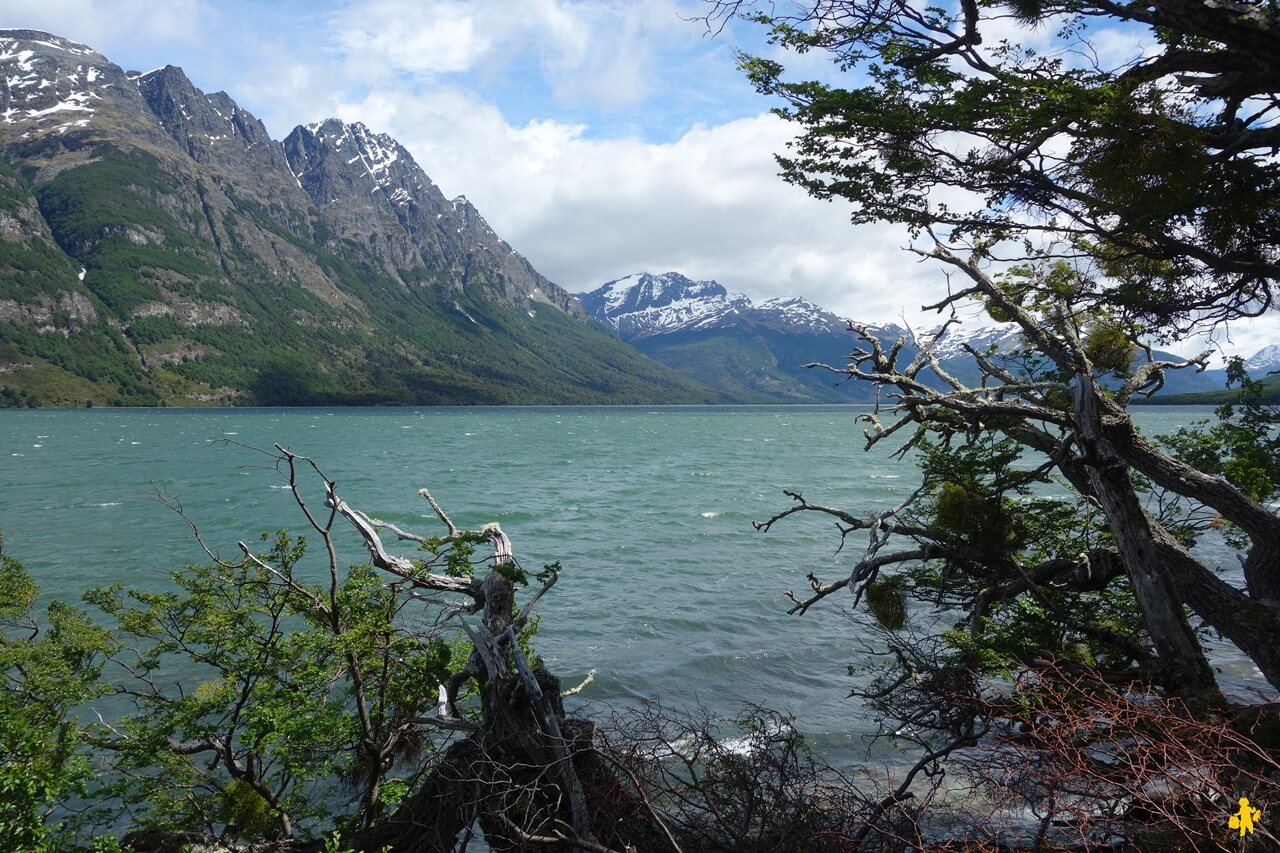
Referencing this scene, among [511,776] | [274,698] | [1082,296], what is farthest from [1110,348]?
[274,698]

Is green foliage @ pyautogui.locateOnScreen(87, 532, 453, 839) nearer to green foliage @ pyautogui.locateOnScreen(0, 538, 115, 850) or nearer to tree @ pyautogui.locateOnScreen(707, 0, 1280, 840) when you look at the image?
green foliage @ pyautogui.locateOnScreen(0, 538, 115, 850)

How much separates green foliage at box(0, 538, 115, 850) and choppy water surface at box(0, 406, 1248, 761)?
2731 mm

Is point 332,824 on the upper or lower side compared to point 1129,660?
lower

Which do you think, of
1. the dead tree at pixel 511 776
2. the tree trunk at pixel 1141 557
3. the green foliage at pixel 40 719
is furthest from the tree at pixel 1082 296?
the green foliage at pixel 40 719

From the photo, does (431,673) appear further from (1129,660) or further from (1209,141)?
(1209,141)

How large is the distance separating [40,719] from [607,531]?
25861 millimetres

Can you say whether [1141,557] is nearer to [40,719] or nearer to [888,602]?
[888,602]

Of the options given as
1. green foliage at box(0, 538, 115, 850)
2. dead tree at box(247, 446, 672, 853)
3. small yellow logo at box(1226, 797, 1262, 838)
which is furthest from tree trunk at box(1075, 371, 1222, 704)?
green foliage at box(0, 538, 115, 850)

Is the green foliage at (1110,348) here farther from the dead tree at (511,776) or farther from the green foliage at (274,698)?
the green foliage at (274,698)

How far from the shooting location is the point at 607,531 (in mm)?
32750

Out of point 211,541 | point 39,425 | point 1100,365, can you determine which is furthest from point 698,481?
point 39,425

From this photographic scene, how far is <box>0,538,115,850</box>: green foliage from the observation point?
5.61 meters

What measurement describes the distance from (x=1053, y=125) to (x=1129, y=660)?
594 cm

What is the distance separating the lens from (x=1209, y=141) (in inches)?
259
